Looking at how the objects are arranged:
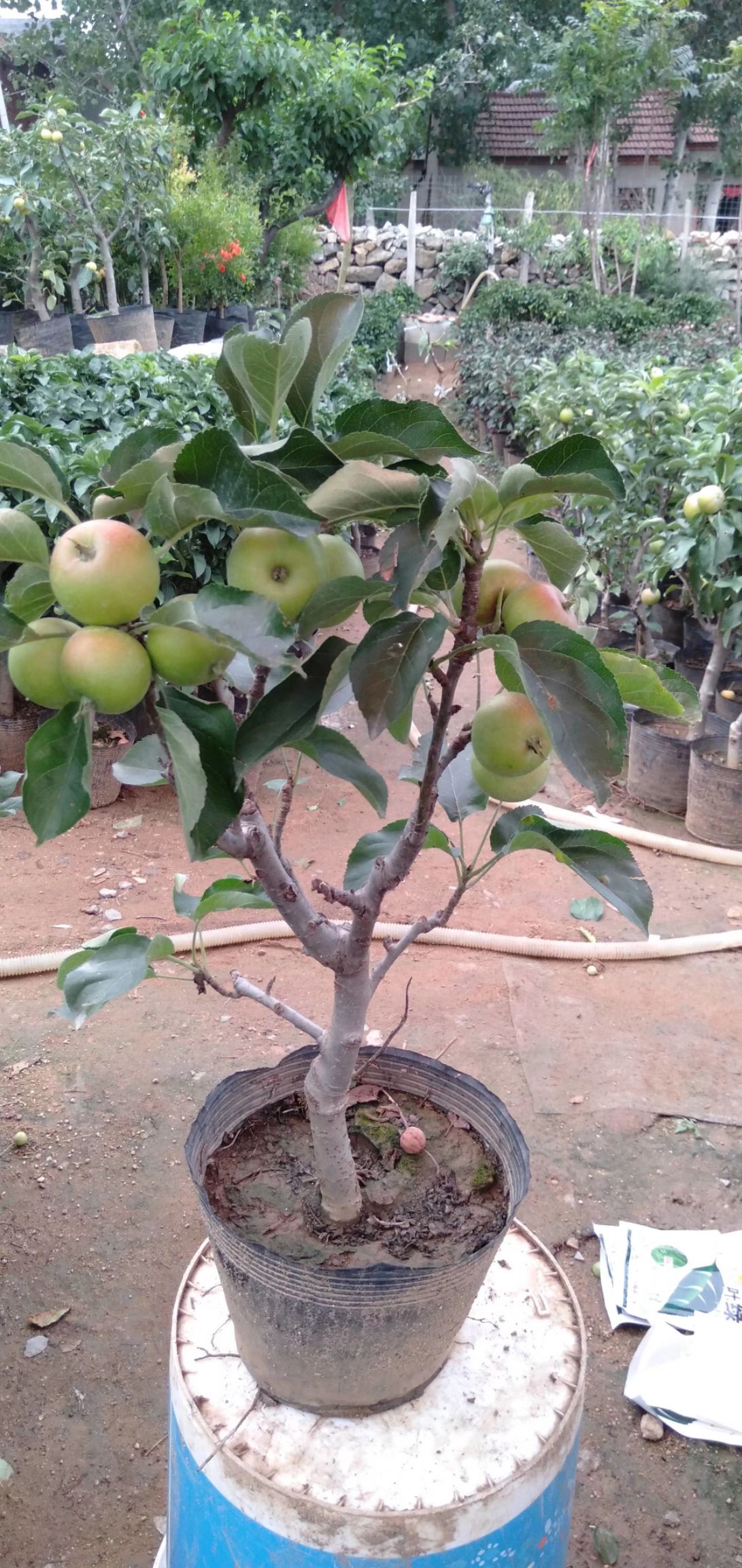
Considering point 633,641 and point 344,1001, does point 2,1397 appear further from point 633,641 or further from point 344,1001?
point 633,641

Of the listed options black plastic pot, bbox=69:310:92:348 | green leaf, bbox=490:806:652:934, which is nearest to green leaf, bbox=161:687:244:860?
green leaf, bbox=490:806:652:934

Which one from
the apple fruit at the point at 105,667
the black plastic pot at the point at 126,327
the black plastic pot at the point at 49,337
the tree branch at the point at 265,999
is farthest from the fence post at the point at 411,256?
the apple fruit at the point at 105,667

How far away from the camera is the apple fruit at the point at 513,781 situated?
0.84 meters

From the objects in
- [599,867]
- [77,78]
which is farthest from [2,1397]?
[77,78]

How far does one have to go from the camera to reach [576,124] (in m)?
13.4

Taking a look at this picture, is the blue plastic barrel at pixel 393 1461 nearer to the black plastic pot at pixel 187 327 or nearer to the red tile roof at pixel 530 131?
the black plastic pot at pixel 187 327

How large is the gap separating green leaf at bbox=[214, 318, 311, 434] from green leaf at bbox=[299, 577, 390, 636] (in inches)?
5.3

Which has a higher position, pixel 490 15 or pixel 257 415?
pixel 490 15

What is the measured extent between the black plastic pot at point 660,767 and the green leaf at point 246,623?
322cm

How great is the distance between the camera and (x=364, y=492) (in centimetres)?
65

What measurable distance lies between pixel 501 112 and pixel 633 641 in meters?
20.6

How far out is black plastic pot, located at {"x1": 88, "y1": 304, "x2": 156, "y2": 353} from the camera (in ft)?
21.8

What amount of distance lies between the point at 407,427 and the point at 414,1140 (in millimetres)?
900

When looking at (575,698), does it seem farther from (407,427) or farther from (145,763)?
(145,763)
